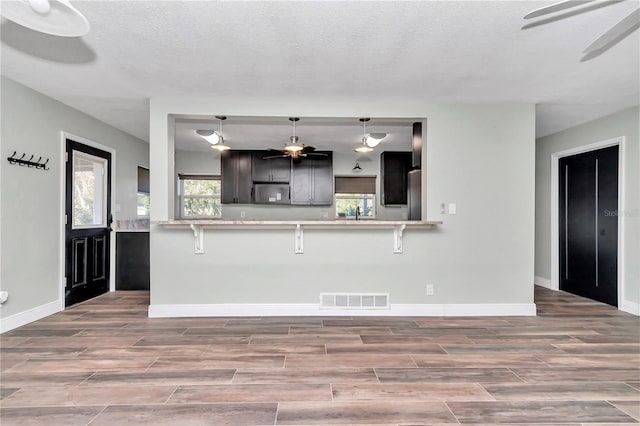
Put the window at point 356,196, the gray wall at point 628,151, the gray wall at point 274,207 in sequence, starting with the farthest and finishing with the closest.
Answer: the window at point 356,196, the gray wall at point 274,207, the gray wall at point 628,151

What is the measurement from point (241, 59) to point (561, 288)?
17.4 feet

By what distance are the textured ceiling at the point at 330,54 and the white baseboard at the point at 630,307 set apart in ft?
7.34

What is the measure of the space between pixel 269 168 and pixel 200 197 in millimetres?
1530

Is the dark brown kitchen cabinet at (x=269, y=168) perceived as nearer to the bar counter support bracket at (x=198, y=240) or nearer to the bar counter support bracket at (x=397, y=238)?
the bar counter support bracket at (x=198, y=240)

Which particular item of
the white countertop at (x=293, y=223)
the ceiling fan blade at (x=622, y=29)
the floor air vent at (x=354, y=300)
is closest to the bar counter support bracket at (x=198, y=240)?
the white countertop at (x=293, y=223)

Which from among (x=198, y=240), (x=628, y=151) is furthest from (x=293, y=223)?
(x=628, y=151)

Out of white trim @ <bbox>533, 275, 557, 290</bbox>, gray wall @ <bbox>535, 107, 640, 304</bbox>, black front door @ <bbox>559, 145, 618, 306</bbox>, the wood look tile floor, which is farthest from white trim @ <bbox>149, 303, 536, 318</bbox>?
white trim @ <bbox>533, 275, 557, 290</bbox>

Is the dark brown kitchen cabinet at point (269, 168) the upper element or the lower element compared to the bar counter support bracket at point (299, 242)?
upper

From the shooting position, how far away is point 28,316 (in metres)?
3.39

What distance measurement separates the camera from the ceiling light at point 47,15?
62.6 inches

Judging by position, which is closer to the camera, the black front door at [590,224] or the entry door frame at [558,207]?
the entry door frame at [558,207]

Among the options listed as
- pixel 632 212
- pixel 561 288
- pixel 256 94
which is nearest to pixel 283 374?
pixel 256 94

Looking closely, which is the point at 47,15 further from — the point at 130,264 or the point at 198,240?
the point at 130,264

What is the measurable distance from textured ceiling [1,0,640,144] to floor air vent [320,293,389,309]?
83.3 inches
